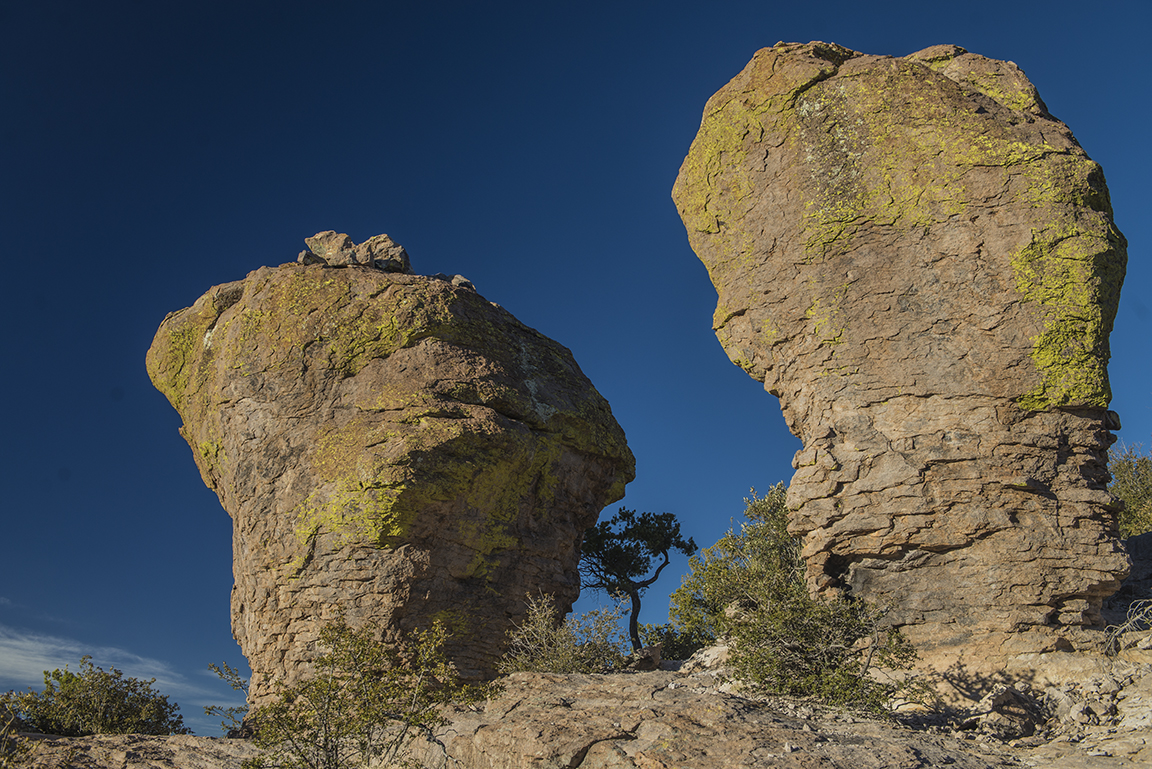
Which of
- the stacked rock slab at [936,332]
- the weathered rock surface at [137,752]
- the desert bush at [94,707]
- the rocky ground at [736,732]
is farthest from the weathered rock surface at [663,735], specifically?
the desert bush at [94,707]

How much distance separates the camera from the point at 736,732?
934 centimetres

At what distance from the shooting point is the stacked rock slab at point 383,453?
15.9 metres

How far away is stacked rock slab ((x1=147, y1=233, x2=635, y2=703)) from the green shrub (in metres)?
14.6

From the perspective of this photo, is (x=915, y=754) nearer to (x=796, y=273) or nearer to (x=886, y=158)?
(x=796, y=273)

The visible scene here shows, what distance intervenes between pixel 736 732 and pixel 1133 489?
79.1 feet

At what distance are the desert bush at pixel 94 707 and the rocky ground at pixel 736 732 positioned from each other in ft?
13.6

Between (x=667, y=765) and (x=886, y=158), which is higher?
(x=886, y=158)

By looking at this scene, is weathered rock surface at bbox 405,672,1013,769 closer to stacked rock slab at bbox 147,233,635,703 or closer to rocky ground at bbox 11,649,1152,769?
rocky ground at bbox 11,649,1152,769

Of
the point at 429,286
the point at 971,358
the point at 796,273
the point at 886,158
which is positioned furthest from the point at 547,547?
the point at 886,158

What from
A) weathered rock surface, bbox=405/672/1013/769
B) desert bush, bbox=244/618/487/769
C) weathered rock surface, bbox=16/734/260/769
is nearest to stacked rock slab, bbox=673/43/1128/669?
weathered rock surface, bbox=405/672/1013/769

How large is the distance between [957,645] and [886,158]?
906 centimetres

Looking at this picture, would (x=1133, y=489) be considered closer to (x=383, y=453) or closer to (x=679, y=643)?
(x=679, y=643)

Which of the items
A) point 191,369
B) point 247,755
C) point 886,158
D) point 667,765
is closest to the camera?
point 667,765

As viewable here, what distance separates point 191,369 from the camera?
67.2ft
